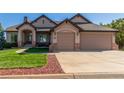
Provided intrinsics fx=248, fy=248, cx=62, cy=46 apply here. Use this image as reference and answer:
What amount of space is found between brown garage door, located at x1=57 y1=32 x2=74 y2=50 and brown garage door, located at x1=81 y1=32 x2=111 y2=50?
136cm

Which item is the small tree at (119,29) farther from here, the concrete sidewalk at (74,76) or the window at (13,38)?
the concrete sidewalk at (74,76)

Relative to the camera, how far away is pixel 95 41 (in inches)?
1010

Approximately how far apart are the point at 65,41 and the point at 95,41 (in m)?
3.23

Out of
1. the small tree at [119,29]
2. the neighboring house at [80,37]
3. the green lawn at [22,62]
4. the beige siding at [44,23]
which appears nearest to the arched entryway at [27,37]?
the beige siding at [44,23]

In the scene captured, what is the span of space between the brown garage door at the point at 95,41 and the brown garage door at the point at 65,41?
53.7 inches

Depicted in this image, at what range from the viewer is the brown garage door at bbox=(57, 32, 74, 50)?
24812mm

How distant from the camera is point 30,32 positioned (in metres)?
32.7

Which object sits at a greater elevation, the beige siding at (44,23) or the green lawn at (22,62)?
the beige siding at (44,23)

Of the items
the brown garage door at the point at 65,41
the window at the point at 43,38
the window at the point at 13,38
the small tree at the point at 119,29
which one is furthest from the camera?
the window at the point at 43,38

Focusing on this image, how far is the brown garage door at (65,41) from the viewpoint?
2481cm

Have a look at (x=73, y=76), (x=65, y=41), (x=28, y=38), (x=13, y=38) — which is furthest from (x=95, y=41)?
(x=73, y=76)
